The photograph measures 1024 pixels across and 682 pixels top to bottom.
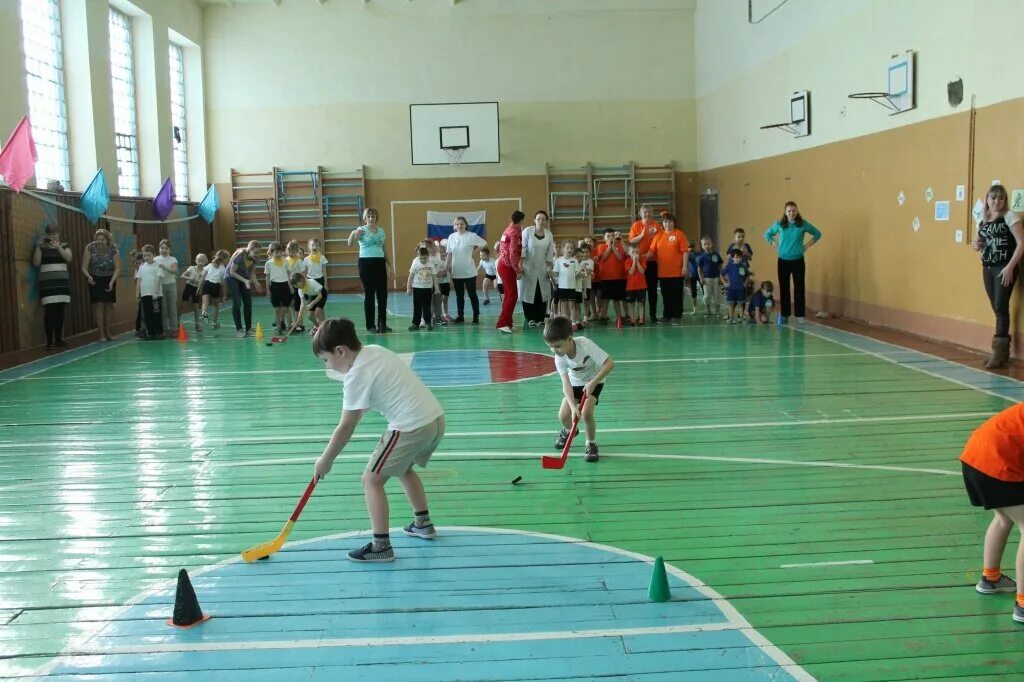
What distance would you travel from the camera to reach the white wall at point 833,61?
35.5 ft

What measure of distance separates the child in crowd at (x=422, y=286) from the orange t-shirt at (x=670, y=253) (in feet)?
12.2

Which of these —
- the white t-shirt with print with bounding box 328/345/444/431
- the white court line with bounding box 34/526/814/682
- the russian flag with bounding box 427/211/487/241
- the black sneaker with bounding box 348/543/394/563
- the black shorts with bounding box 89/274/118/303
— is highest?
the russian flag with bounding box 427/211/487/241

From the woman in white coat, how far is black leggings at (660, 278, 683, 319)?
6.52 feet

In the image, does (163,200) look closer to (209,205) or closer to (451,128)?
(209,205)

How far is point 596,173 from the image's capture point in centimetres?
2433

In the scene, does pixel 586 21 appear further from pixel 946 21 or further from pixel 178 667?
pixel 178 667

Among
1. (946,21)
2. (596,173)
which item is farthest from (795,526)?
(596,173)

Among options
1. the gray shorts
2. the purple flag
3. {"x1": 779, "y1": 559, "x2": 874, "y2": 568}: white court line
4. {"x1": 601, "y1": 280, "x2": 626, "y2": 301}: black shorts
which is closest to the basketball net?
the purple flag

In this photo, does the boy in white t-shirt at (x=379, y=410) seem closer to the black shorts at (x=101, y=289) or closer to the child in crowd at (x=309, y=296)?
the child in crowd at (x=309, y=296)

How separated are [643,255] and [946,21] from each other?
18.2 ft

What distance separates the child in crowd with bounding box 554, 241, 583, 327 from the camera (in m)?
14.3

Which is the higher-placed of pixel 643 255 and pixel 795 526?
pixel 643 255

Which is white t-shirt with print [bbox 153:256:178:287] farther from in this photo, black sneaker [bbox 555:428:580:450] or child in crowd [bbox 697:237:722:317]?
black sneaker [bbox 555:428:580:450]

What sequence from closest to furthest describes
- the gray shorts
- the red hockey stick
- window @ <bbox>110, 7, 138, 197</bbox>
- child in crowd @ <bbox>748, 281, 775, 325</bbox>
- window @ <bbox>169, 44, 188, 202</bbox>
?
the gray shorts → the red hockey stick → child in crowd @ <bbox>748, 281, 775, 325</bbox> → window @ <bbox>110, 7, 138, 197</bbox> → window @ <bbox>169, 44, 188, 202</bbox>
